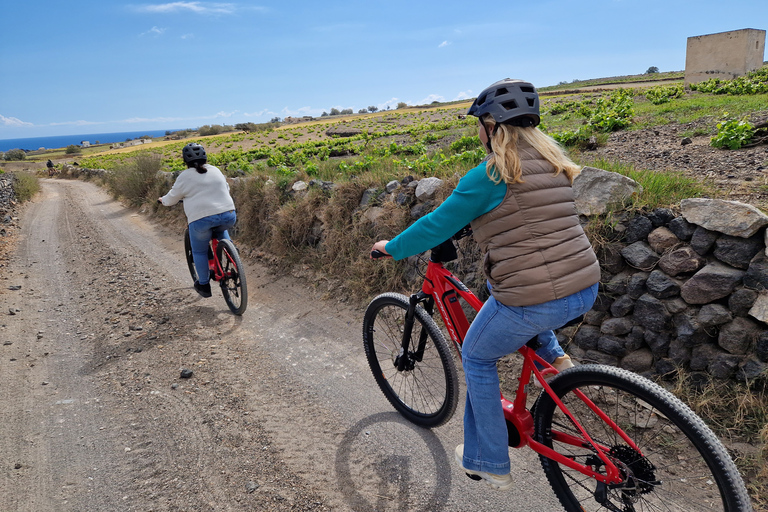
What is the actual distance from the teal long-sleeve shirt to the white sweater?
4.33 meters

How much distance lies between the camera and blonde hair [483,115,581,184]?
209cm

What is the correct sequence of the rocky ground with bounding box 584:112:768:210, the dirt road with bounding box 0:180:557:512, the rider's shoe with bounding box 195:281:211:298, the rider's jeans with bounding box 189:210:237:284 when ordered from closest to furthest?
1. the dirt road with bounding box 0:180:557:512
2. the rocky ground with bounding box 584:112:768:210
3. the rider's jeans with bounding box 189:210:237:284
4. the rider's shoe with bounding box 195:281:211:298

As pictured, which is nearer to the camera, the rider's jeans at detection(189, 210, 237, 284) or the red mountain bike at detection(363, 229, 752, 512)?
the red mountain bike at detection(363, 229, 752, 512)

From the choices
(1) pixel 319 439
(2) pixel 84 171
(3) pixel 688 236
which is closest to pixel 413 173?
(3) pixel 688 236

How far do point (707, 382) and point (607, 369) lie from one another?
1830 millimetres

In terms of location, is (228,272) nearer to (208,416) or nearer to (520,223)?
(208,416)

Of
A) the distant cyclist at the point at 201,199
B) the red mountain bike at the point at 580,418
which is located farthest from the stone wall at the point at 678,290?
the distant cyclist at the point at 201,199

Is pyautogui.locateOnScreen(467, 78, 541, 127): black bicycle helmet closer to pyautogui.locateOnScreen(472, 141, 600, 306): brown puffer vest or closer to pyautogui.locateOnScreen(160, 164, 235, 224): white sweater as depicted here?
pyautogui.locateOnScreen(472, 141, 600, 306): brown puffer vest

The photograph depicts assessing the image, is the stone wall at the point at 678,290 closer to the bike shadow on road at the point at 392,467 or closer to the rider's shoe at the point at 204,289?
the bike shadow on road at the point at 392,467

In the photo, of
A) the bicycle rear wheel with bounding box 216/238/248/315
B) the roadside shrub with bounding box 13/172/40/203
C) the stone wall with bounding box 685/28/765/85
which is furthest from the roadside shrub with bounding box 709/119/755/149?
the roadside shrub with bounding box 13/172/40/203

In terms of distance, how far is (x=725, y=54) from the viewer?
2452cm

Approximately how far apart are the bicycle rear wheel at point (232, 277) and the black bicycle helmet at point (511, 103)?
4.57 meters

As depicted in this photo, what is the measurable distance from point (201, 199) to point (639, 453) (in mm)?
5627

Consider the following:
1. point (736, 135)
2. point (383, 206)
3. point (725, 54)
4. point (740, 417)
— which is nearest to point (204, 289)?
point (383, 206)
